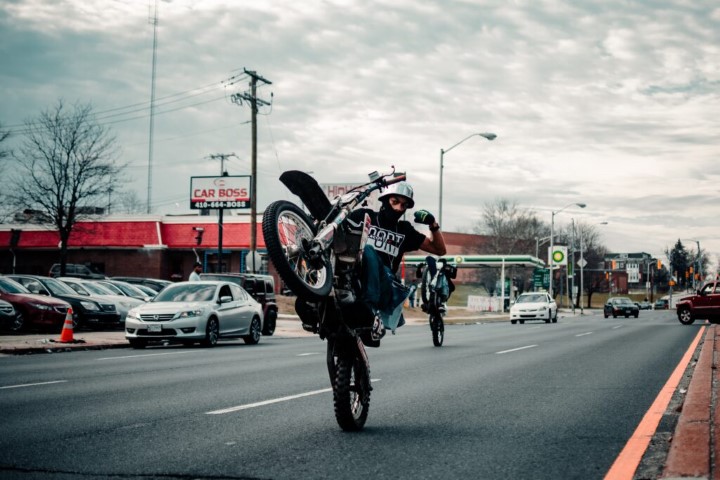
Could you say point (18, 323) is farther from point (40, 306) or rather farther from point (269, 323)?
point (269, 323)

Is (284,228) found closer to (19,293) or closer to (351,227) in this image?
(351,227)

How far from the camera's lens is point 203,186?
53.6 m

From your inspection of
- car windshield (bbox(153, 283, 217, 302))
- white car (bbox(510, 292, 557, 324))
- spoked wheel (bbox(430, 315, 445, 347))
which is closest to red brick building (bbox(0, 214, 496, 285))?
white car (bbox(510, 292, 557, 324))

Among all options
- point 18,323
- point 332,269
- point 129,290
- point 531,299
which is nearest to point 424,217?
point 332,269

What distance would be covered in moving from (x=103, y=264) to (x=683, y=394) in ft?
180

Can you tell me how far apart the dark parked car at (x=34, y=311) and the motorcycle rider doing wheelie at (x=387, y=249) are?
15840mm

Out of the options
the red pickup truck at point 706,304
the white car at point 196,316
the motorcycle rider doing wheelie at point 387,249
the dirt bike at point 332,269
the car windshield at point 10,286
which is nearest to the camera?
the dirt bike at point 332,269

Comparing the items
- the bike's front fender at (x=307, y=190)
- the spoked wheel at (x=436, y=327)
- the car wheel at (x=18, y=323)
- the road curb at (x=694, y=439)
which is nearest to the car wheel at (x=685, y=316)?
the spoked wheel at (x=436, y=327)

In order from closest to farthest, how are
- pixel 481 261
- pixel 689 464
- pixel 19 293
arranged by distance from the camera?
pixel 689 464, pixel 19 293, pixel 481 261

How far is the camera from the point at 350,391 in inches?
259

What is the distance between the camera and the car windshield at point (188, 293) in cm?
1912

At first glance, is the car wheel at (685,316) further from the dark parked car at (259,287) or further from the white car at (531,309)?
the dark parked car at (259,287)

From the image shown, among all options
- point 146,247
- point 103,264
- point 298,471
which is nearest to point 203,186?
point 146,247

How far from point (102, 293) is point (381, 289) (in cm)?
2027
